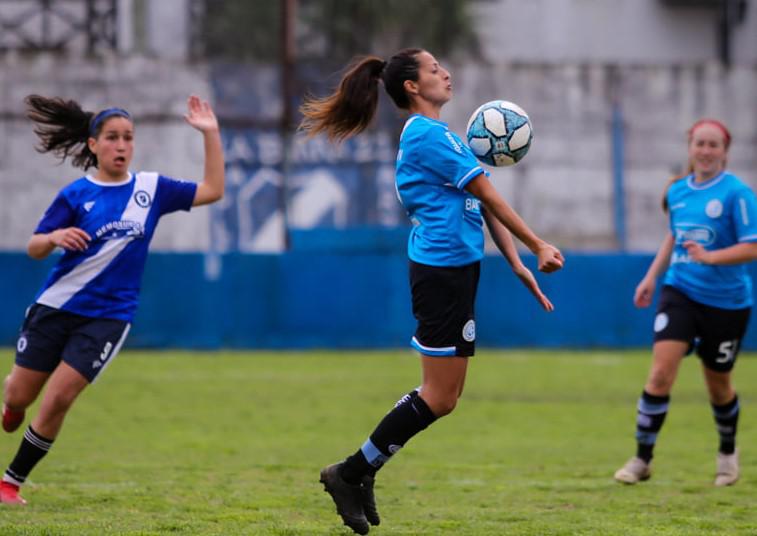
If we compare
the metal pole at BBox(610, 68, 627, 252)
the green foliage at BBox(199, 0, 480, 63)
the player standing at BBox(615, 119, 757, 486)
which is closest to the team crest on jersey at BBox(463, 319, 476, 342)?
the player standing at BBox(615, 119, 757, 486)

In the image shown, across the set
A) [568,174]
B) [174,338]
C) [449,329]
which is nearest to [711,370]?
[449,329]

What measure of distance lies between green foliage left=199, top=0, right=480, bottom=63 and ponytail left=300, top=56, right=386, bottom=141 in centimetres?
2587

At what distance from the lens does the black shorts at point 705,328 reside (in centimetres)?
809

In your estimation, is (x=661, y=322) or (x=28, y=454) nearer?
(x=28, y=454)

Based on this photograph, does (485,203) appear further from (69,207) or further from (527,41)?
(527,41)

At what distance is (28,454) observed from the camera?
701 cm

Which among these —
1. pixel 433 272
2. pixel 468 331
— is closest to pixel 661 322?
pixel 468 331

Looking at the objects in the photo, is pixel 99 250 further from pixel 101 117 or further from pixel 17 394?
pixel 17 394

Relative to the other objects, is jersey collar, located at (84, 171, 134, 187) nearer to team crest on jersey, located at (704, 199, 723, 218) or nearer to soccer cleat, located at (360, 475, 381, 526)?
soccer cleat, located at (360, 475, 381, 526)

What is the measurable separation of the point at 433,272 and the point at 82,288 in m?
2.12

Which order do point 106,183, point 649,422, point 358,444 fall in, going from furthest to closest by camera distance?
point 358,444, point 649,422, point 106,183

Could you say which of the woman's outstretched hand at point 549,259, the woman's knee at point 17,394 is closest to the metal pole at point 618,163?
the woman's knee at point 17,394

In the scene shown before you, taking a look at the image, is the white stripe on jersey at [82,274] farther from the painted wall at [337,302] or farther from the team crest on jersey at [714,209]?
the painted wall at [337,302]

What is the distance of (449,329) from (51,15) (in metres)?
23.2
